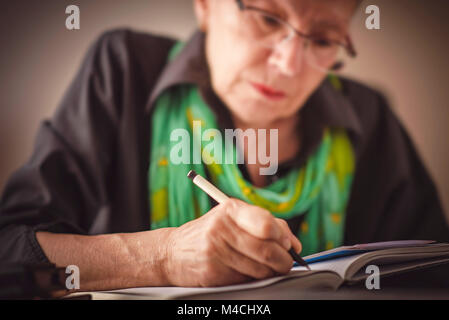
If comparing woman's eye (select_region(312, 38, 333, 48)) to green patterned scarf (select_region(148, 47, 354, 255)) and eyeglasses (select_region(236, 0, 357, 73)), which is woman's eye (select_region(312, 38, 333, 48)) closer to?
eyeglasses (select_region(236, 0, 357, 73))

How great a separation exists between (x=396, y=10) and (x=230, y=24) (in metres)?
0.41

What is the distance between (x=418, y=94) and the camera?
3.26 feet

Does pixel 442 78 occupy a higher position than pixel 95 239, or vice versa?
pixel 442 78

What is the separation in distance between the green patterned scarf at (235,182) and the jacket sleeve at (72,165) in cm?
11

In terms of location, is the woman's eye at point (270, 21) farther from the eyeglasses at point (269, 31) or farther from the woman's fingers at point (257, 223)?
the woman's fingers at point (257, 223)

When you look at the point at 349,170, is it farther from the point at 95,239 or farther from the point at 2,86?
the point at 2,86

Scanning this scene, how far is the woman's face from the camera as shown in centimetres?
70

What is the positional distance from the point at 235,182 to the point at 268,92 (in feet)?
0.65

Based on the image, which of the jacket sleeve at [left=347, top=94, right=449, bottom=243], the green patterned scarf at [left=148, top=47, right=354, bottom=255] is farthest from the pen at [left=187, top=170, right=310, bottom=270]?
the jacket sleeve at [left=347, top=94, right=449, bottom=243]

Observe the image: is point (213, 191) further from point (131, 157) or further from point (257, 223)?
point (131, 157)

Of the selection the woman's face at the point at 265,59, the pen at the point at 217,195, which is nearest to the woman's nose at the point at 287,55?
the woman's face at the point at 265,59

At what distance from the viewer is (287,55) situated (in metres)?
0.70
